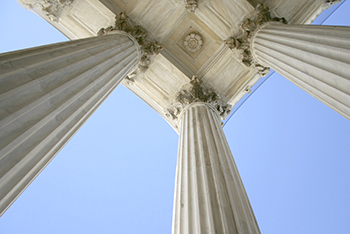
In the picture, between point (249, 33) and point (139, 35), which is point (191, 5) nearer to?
point (139, 35)

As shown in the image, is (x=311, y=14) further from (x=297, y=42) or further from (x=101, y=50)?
(x=101, y=50)

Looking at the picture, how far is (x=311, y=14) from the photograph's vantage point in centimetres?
1628

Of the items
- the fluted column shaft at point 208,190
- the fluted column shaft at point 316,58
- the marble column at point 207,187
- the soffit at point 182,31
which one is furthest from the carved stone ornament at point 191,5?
the fluted column shaft at point 208,190

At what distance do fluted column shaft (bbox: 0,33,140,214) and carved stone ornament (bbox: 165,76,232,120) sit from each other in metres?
6.45

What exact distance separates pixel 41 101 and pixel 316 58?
8340mm

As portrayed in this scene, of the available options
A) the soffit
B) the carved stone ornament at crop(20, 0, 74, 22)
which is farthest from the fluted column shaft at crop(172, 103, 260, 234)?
the carved stone ornament at crop(20, 0, 74, 22)

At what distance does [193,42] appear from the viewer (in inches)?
753

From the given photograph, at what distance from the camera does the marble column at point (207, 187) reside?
6980 mm

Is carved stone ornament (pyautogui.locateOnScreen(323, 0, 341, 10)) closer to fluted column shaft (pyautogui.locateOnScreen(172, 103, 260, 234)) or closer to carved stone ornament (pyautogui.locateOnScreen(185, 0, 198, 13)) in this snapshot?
carved stone ornament (pyautogui.locateOnScreen(185, 0, 198, 13))

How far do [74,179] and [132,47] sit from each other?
4154 centimetres

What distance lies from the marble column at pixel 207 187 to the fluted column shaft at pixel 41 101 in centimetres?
386

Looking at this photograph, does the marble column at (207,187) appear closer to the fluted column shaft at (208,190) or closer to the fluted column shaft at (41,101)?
the fluted column shaft at (208,190)

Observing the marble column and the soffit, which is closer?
the marble column

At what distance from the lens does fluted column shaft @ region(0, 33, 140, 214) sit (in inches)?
237
